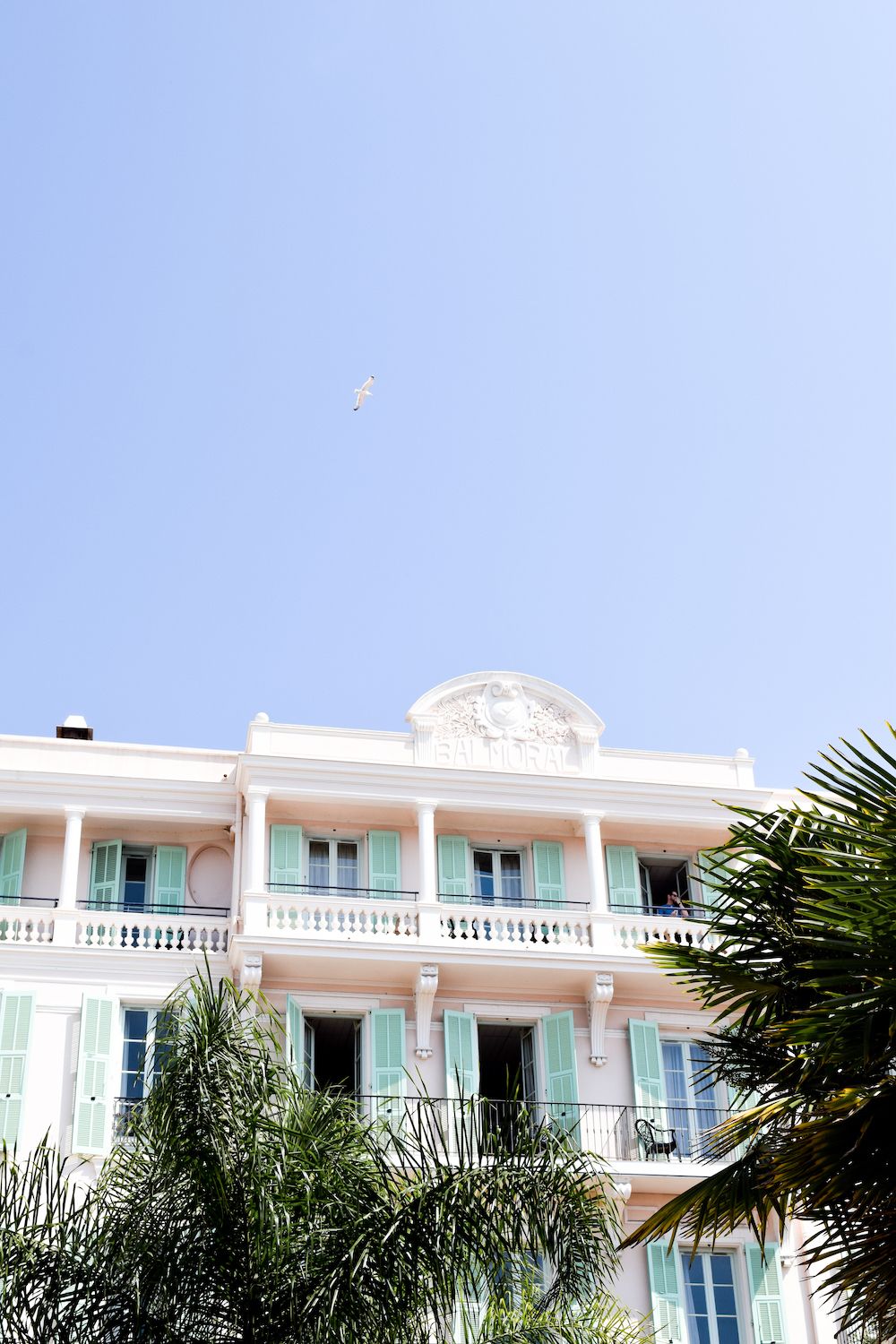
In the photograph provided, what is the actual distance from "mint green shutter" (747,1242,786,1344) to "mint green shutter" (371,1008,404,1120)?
18.8 feet

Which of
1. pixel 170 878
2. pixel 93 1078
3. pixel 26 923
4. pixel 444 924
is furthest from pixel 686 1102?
pixel 26 923

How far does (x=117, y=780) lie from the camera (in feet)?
97.6

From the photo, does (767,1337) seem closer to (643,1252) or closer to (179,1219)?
(643,1252)

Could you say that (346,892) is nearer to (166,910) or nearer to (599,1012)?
(166,910)

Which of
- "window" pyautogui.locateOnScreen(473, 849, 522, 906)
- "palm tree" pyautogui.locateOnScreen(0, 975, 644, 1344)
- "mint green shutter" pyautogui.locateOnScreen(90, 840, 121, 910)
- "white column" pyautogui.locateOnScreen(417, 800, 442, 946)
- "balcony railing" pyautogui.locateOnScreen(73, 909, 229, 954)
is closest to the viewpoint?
"palm tree" pyautogui.locateOnScreen(0, 975, 644, 1344)

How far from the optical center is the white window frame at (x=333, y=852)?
3052 centimetres

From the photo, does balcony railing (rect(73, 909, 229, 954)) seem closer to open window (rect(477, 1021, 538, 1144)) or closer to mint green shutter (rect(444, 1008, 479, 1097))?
mint green shutter (rect(444, 1008, 479, 1097))

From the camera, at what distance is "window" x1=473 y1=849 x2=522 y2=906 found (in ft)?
102

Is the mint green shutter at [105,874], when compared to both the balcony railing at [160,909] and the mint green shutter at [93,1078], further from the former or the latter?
the mint green shutter at [93,1078]

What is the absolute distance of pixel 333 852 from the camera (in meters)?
30.9

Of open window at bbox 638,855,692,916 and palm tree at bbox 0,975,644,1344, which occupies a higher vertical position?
open window at bbox 638,855,692,916

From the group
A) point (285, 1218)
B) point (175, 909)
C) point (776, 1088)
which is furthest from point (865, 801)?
point (175, 909)

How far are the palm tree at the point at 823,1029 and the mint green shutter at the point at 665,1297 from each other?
514 inches

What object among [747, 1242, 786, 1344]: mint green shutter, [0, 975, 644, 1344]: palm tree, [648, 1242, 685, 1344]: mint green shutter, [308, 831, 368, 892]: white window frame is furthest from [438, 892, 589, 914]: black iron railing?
[0, 975, 644, 1344]: palm tree
